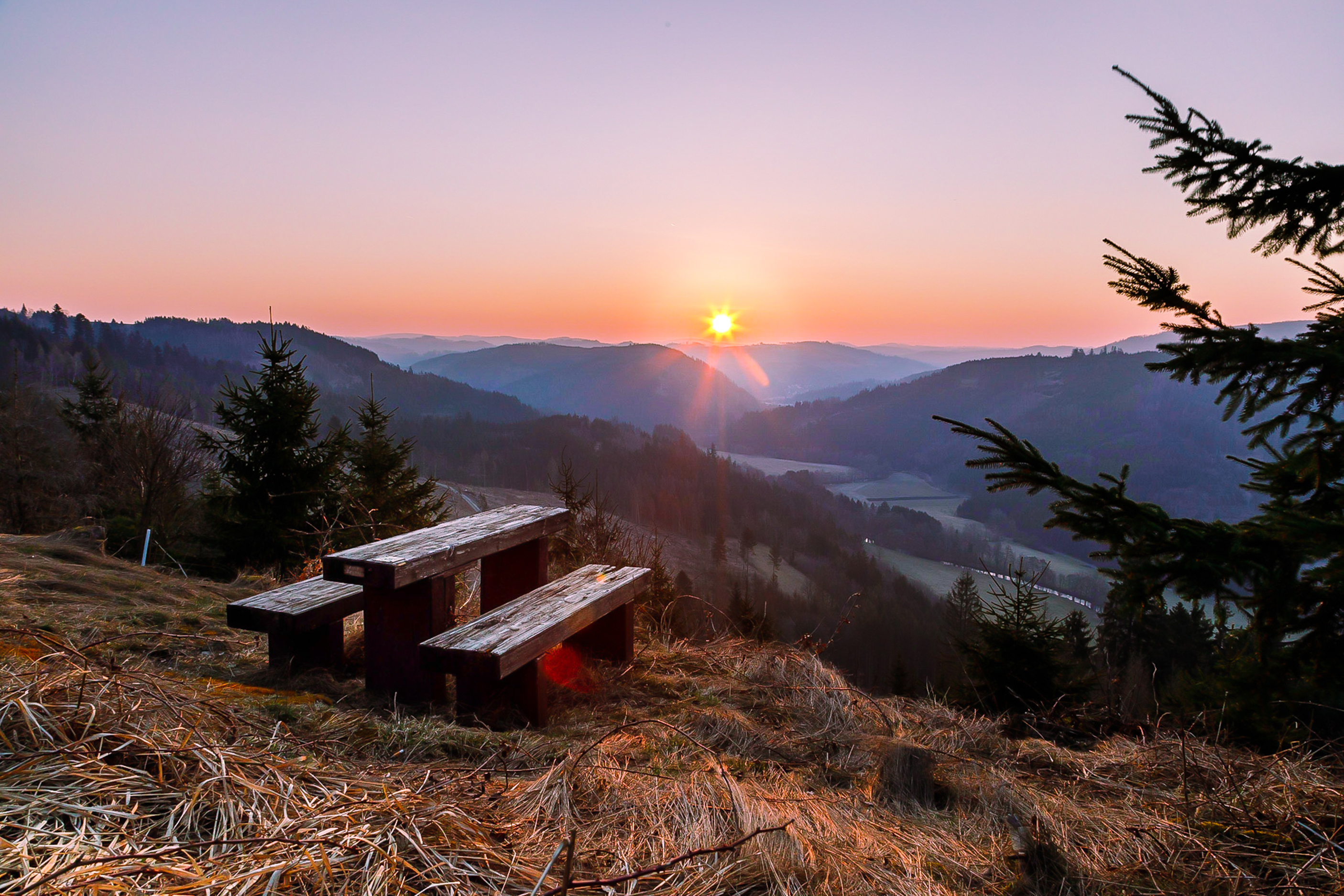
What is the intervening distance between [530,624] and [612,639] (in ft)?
4.41

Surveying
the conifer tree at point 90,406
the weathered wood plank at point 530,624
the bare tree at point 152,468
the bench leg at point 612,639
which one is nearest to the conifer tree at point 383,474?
the bare tree at point 152,468

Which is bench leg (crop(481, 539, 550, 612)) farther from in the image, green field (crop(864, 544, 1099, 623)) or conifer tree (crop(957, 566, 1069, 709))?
green field (crop(864, 544, 1099, 623))

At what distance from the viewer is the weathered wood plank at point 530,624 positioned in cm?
330

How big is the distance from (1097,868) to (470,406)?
476 feet

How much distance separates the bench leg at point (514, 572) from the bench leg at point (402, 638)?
117cm

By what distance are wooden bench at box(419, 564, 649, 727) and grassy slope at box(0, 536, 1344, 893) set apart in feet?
0.79

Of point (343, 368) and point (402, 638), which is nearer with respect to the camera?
point (402, 638)

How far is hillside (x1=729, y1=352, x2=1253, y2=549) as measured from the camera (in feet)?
371

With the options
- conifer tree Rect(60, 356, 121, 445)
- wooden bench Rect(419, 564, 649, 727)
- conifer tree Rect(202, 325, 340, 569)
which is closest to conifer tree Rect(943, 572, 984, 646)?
wooden bench Rect(419, 564, 649, 727)

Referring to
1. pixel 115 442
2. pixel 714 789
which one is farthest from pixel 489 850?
pixel 115 442

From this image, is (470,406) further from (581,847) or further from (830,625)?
(581,847)

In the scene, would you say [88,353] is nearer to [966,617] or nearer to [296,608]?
[966,617]

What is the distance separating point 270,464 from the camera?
41.5 ft

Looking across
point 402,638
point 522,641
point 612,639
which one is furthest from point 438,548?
point 612,639
